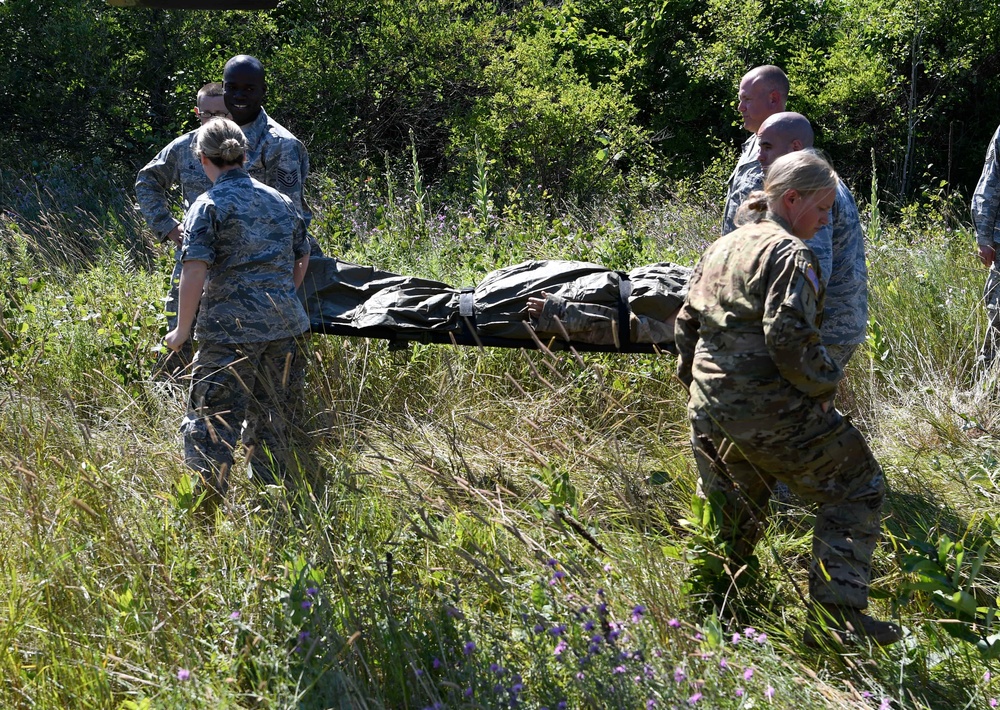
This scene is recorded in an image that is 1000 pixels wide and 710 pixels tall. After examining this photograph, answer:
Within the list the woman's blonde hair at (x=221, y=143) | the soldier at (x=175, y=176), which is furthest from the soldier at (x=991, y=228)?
the soldier at (x=175, y=176)

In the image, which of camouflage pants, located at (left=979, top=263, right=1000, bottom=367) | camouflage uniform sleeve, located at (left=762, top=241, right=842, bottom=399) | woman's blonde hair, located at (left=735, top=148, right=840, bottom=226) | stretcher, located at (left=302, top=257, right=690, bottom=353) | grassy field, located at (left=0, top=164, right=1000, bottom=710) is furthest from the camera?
camouflage pants, located at (left=979, top=263, right=1000, bottom=367)

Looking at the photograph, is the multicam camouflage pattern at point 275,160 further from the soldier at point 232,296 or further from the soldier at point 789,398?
the soldier at point 789,398

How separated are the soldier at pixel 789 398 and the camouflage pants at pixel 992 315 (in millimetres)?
2238

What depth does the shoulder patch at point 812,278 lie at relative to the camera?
114 inches

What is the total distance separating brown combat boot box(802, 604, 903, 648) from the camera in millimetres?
2936

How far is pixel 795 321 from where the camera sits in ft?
9.39

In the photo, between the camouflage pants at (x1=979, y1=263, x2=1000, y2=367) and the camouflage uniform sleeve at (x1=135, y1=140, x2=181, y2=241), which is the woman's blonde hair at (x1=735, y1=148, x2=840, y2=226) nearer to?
the camouflage pants at (x1=979, y1=263, x2=1000, y2=367)

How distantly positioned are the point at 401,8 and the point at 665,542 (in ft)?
30.4

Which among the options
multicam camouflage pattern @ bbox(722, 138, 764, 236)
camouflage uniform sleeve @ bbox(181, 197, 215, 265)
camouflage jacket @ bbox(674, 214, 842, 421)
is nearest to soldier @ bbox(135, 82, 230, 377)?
camouflage uniform sleeve @ bbox(181, 197, 215, 265)

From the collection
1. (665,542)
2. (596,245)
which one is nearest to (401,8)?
(596,245)

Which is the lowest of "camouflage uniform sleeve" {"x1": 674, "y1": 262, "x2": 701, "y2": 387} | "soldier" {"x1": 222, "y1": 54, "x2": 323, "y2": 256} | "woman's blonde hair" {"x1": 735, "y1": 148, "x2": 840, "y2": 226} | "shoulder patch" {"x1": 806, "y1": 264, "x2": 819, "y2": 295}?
"camouflage uniform sleeve" {"x1": 674, "y1": 262, "x2": 701, "y2": 387}

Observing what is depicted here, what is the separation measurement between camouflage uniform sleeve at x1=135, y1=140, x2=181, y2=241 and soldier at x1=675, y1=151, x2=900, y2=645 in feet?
9.82

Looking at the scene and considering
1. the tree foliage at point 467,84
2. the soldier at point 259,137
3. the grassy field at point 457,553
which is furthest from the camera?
the tree foliage at point 467,84

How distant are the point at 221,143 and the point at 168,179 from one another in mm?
1281
